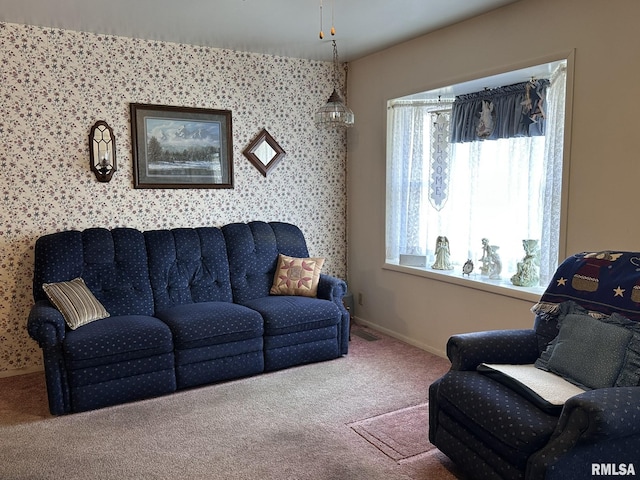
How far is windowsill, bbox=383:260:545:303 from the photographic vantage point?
134 inches

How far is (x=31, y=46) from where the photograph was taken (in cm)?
366

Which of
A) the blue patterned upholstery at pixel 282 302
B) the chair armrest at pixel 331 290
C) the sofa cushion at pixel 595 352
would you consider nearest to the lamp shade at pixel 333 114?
the blue patterned upholstery at pixel 282 302

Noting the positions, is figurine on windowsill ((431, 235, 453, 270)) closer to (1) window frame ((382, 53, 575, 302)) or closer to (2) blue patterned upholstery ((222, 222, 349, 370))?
(1) window frame ((382, 53, 575, 302))

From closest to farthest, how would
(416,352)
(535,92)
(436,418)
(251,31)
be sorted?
(436,418) < (535,92) < (251,31) < (416,352)

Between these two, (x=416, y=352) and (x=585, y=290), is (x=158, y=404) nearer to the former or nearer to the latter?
(x=416, y=352)

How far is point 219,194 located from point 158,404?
188cm

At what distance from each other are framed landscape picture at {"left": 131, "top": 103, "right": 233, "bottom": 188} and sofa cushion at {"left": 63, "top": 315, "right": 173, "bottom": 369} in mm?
1270

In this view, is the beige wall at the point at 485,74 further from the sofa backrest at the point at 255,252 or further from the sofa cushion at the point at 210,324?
the sofa cushion at the point at 210,324

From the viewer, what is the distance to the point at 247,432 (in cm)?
287

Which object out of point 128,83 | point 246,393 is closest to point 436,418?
point 246,393

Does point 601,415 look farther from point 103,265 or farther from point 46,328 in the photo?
point 103,265

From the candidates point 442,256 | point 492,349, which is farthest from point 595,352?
point 442,256

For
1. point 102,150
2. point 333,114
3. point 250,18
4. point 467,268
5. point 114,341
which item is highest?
point 250,18

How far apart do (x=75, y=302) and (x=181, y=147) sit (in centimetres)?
155
